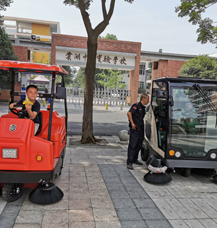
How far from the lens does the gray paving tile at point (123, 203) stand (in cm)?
396

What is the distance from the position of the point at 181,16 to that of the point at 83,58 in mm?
13237

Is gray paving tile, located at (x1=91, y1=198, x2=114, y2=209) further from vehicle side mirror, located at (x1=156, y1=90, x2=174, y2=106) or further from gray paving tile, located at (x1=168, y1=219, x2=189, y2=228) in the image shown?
vehicle side mirror, located at (x1=156, y1=90, x2=174, y2=106)

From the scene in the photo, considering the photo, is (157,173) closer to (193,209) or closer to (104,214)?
(193,209)

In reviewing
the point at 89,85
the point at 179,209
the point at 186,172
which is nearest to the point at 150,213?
the point at 179,209

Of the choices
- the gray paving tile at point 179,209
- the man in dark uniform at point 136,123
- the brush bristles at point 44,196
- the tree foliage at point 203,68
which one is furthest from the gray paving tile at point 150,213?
the tree foliage at point 203,68

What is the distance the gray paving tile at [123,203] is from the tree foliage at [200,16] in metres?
8.22

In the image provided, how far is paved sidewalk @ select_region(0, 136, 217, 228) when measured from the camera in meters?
3.43

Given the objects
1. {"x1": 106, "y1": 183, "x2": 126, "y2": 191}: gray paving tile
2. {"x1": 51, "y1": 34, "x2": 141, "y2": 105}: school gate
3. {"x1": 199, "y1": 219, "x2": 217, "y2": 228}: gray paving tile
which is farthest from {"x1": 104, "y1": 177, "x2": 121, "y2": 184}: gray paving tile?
{"x1": 51, "y1": 34, "x2": 141, "y2": 105}: school gate

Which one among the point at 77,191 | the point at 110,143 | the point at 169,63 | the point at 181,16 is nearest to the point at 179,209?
the point at 77,191

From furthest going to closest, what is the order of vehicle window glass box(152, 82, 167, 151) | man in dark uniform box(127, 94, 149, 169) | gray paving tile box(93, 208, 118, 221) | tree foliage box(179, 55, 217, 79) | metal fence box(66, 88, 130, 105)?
1. metal fence box(66, 88, 130, 105)
2. tree foliage box(179, 55, 217, 79)
3. man in dark uniform box(127, 94, 149, 169)
4. vehicle window glass box(152, 82, 167, 151)
5. gray paving tile box(93, 208, 118, 221)

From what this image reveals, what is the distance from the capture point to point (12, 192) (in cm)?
390

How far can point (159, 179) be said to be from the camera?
500 centimetres

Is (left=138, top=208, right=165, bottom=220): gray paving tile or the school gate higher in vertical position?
the school gate

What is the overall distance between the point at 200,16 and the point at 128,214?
353 inches
